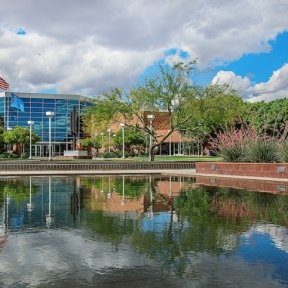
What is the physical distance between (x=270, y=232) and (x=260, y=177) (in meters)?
14.6

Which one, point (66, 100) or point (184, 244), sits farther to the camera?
point (66, 100)

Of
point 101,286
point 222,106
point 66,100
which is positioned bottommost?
point 101,286

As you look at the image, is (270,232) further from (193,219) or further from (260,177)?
(260,177)

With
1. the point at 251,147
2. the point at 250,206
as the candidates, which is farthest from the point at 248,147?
the point at 250,206

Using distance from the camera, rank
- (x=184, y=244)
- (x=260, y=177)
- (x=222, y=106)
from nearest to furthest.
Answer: (x=184, y=244) < (x=260, y=177) < (x=222, y=106)

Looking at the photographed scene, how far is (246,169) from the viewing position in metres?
23.8

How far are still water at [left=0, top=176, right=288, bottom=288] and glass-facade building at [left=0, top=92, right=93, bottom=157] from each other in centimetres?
8580

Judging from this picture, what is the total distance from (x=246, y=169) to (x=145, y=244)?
17127 mm

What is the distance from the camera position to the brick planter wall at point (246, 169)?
21688mm

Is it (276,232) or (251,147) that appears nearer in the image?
(276,232)

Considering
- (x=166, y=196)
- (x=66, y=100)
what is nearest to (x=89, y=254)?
(x=166, y=196)

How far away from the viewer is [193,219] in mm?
9852

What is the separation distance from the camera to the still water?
555 centimetres

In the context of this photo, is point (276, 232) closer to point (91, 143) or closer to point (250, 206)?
point (250, 206)
